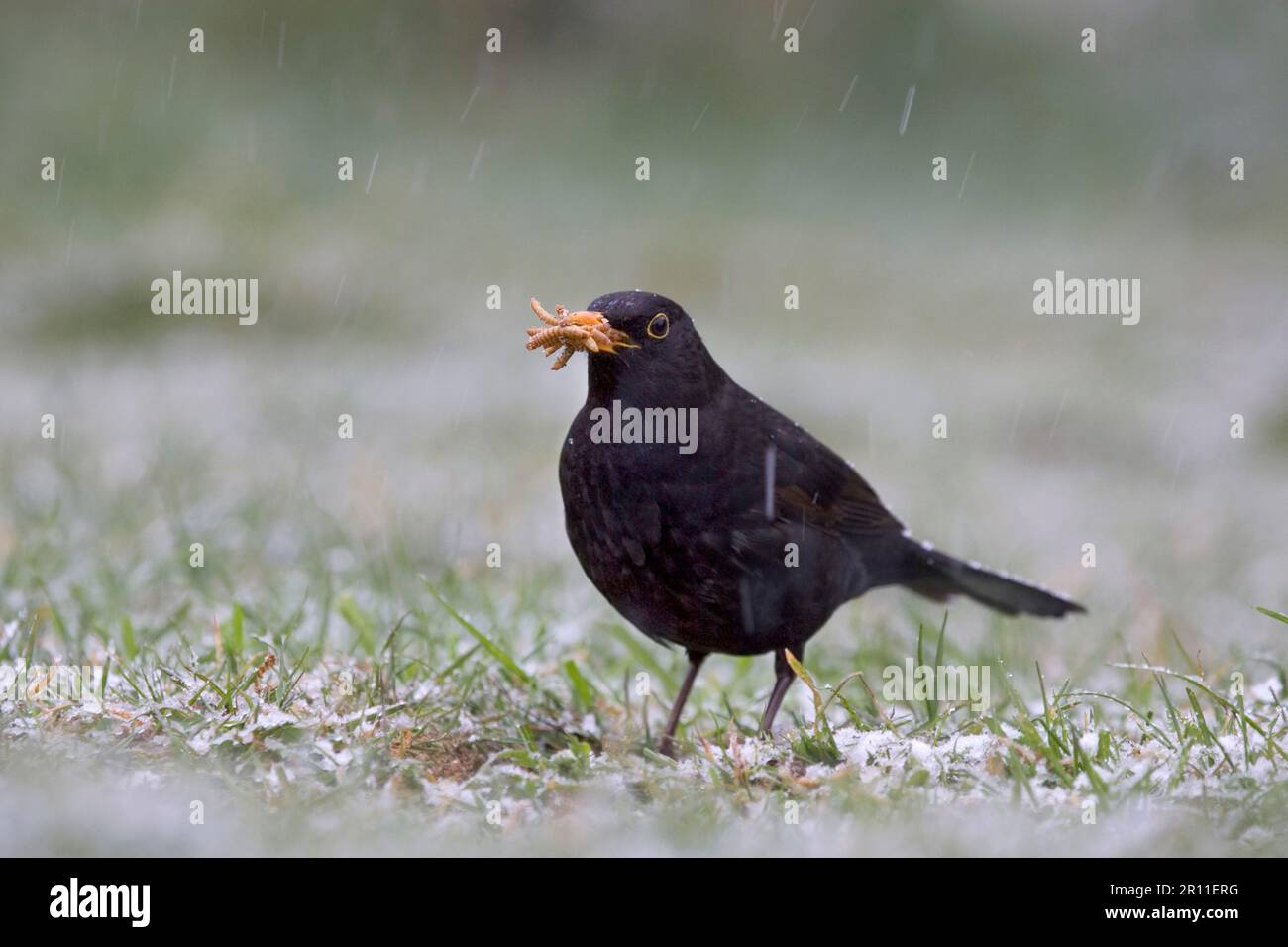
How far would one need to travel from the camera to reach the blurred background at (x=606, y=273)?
624cm

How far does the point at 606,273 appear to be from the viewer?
12.0 m

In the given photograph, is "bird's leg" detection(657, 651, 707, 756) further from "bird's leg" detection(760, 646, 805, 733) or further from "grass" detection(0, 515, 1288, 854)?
"bird's leg" detection(760, 646, 805, 733)

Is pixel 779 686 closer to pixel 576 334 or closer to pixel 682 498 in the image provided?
pixel 682 498

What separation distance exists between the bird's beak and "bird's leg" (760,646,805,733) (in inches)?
42.2

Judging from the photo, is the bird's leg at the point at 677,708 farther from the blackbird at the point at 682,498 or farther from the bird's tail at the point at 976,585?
the bird's tail at the point at 976,585

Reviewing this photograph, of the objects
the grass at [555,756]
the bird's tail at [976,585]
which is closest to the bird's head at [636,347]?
the grass at [555,756]

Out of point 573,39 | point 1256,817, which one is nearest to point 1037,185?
point 573,39

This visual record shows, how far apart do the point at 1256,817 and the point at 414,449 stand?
236 inches

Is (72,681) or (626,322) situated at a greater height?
(626,322)

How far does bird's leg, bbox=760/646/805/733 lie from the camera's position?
13.1 ft

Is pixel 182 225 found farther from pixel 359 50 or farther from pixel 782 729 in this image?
pixel 782 729

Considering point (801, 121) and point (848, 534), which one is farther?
point (801, 121)
